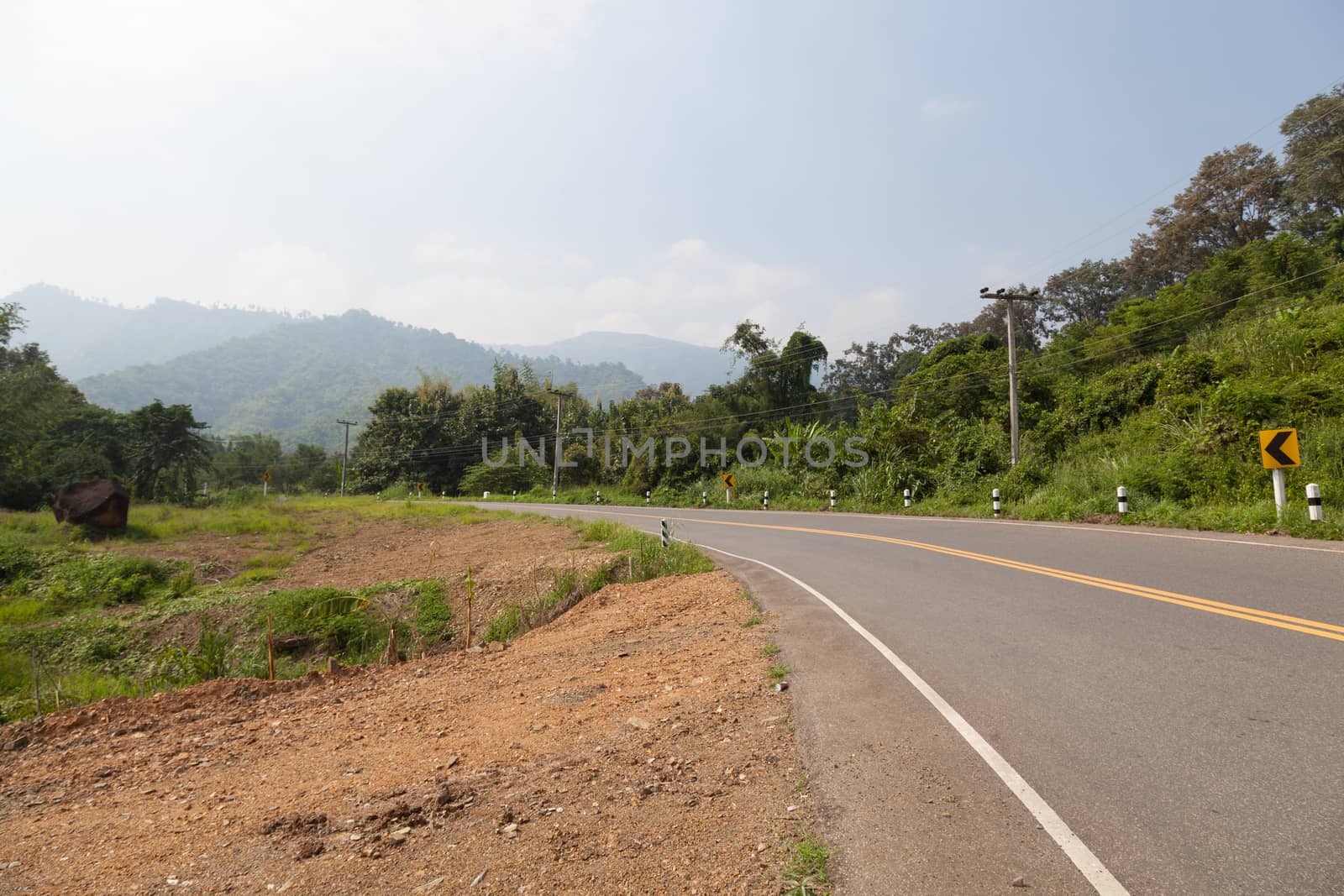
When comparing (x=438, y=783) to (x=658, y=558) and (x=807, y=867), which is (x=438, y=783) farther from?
(x=658, y=558)

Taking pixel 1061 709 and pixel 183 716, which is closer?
pixel 1061 709

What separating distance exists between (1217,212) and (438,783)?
56.8 meters

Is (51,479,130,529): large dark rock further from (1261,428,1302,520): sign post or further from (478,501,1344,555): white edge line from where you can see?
(1261,428,1302,520): sign post

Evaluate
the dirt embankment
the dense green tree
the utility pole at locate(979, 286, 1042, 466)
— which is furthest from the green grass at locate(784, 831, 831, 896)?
the dense green tree

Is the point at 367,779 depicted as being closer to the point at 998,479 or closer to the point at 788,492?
the point at 998,479

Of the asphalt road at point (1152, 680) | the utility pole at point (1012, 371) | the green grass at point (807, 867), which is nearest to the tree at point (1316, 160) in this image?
the utility pole at point (1012, 371)

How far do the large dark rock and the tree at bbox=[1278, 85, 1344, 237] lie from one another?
187 ft

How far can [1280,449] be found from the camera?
40.3 ft

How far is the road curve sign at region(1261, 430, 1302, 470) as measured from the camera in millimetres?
12188

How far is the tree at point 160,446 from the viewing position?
45406 millimetres

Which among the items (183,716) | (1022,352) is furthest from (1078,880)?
(1022,352)

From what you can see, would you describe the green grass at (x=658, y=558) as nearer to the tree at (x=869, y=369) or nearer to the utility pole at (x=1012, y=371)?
the utility pole at (x=1012, y=371)

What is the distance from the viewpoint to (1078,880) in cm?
257

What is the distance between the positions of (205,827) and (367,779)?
88 cm
